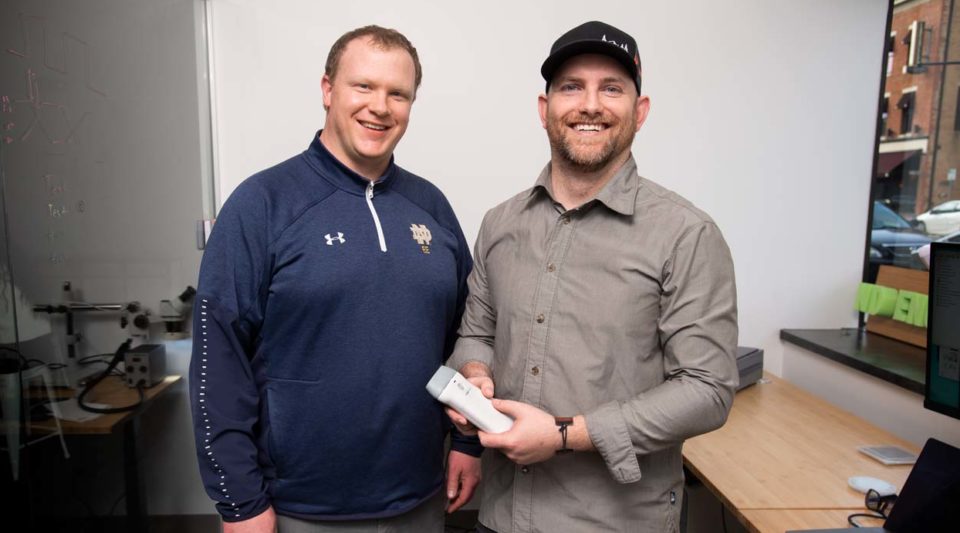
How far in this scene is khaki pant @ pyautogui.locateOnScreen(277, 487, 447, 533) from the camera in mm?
1286

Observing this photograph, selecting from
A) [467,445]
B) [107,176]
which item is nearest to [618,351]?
[467,445]

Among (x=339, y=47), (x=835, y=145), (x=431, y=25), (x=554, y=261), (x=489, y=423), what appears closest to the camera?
(x=489, y=423)

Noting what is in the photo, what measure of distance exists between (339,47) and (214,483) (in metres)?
0.97

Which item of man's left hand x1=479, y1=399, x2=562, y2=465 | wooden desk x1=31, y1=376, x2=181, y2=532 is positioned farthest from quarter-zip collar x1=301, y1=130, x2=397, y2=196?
wooden desk x1=31, y1=376, x2=181, y2=532

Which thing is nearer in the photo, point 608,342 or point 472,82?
point 608,342

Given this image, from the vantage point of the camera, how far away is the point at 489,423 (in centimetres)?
112

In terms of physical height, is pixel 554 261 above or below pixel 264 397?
above

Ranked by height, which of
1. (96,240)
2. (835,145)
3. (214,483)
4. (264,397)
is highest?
(835,145)

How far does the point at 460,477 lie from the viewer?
1.50 m

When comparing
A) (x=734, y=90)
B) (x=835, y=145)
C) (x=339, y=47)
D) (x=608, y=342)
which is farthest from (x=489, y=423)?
(x=835, y=145)

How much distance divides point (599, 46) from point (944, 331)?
0.91 meters

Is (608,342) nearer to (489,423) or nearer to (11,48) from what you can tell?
(489,423)

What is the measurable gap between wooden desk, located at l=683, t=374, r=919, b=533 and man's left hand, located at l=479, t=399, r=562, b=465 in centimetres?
61

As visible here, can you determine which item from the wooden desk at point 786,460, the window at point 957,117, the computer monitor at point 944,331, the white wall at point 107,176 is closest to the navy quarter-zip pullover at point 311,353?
the white wall at point 107,176
